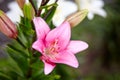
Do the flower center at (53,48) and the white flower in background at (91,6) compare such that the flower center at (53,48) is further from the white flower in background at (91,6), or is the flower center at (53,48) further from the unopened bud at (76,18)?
the white flower in background at (91,6)

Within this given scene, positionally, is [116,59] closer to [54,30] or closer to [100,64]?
[100,64]

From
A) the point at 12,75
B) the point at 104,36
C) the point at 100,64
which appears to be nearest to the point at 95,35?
the point at 104,36

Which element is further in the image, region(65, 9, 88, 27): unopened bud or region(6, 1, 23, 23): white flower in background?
region(6, 1, 23, 23): white flower in background

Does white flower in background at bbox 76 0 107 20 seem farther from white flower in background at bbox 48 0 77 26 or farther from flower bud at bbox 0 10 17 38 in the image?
flower bud at bbox 0 10 17 38

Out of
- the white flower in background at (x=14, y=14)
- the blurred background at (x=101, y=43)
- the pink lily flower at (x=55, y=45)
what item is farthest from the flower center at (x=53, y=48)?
the blurred background at (x=101, y=43)

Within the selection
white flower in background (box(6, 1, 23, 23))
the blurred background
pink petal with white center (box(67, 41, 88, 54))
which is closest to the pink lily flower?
pink petal with white center (box(67, 41, 88, 54))

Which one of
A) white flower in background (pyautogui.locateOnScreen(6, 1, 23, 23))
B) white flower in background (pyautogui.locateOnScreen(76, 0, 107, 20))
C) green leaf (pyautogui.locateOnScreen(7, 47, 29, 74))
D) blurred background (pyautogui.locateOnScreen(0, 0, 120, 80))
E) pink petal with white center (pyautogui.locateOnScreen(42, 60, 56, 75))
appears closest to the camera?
pink petal with white center (pyautogui.locateOnScreen(42, 60, 56, 75))
